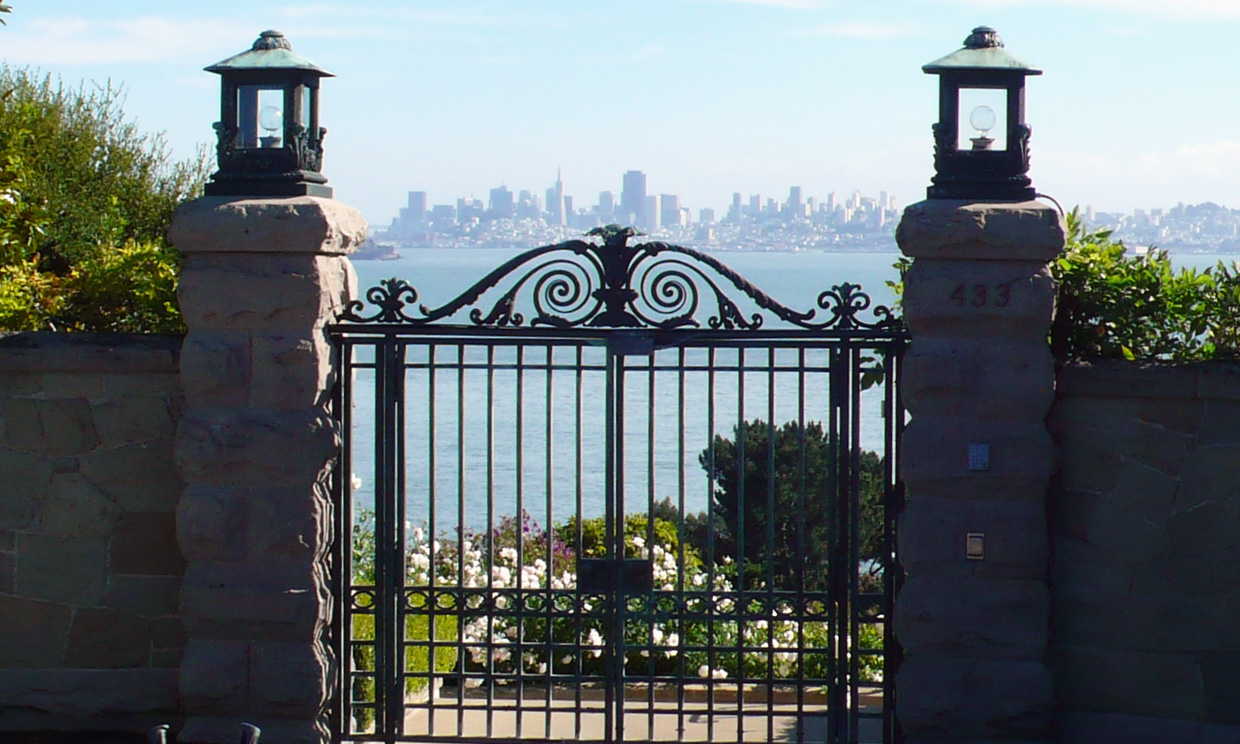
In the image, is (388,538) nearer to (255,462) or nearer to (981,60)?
(255,462)

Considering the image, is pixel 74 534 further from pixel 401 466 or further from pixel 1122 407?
pixel 1122 407

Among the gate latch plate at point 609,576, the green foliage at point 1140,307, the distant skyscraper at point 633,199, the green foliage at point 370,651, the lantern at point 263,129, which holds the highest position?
the distant skyscraper at point 633,199

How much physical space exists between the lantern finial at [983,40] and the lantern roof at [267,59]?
A: 8.88 feet

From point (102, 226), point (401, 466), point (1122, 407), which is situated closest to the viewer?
point (1122, 407)

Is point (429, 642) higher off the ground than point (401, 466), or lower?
lower

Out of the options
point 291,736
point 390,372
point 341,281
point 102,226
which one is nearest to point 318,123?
point 341,281

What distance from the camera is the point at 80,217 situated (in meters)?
11.4

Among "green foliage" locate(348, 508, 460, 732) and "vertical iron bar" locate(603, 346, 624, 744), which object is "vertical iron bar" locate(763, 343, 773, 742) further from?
"green foliage" locate(348, 508, 460, 732)

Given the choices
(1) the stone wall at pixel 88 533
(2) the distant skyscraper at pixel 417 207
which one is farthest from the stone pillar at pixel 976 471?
(2) the distant skyscraper at pixel 417 207

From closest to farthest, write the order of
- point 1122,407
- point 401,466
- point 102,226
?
1. point 1122,407
2. point 401,466
3. point 102,226

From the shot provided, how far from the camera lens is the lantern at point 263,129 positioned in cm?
603

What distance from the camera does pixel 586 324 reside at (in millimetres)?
6188

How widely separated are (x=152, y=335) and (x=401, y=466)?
1235mm

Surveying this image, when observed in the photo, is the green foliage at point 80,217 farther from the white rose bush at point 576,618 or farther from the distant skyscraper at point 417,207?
the distant skyscraper at point 417,207
